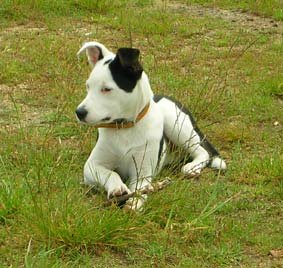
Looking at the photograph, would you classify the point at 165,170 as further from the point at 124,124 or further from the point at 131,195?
the point at 131,195

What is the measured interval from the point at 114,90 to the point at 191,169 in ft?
2.67

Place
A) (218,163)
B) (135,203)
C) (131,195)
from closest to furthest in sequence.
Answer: (135,203) < (131,195) < (218,163)

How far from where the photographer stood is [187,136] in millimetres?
5746

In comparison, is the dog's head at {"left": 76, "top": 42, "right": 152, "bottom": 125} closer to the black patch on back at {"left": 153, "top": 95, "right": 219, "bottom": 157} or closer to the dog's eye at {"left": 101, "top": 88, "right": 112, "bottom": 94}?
the dog's eye at {"left": 101, "top": 88, "right": 112, "bottom": 94}

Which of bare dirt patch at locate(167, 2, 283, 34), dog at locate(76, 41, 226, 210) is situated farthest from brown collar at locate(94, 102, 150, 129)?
bare dirt patch at locate(167, 2, 283, 34)

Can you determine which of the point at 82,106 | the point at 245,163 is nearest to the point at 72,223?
the point at 82,106

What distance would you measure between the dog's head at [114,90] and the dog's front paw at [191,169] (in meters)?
0.61

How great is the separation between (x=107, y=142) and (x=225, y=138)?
4.68ft

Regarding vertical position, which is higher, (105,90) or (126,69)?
(126,69)

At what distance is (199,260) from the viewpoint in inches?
174

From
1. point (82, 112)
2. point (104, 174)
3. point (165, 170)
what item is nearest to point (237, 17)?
point (165, 170)

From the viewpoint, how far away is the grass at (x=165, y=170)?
14.5 feet

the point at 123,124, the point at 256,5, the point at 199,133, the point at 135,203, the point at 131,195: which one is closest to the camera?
the point at 135,203

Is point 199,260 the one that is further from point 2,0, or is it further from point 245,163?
point 2,0
